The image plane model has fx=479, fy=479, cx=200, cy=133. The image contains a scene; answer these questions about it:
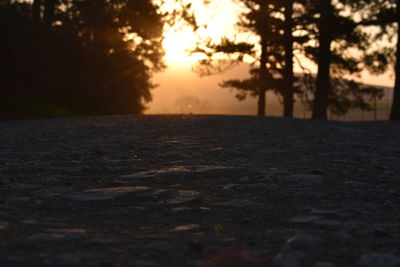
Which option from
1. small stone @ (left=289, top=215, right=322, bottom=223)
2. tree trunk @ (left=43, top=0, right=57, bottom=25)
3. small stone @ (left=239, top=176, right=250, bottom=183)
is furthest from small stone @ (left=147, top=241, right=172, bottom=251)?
tree trunk @ (left=43, top=0, right=57, bottom=25)

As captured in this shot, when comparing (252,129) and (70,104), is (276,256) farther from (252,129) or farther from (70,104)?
(70,104)

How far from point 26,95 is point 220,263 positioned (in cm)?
2340

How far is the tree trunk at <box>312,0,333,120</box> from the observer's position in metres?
18.7

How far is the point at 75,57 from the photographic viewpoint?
28266 mm

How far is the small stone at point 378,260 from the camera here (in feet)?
8.21

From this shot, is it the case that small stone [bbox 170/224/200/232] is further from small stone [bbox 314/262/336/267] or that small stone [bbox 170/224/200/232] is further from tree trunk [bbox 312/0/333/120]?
tree trunk [bbox 312/0/333/120]

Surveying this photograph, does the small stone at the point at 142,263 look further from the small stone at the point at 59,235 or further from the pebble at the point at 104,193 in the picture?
the pebble at the point at 104,193

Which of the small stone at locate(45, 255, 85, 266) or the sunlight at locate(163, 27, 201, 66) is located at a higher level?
the sunlight at locate(163, 27, 201, 66)

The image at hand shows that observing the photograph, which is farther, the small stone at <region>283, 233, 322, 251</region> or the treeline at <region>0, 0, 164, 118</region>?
the treeline at <region>0, 0, 164, 118</region>

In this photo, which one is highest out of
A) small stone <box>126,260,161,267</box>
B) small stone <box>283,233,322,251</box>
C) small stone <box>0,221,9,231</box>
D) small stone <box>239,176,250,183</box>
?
small stone <box>239,176,250,183</box>

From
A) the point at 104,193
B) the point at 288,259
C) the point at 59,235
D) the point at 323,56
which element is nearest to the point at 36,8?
the point at 323,56

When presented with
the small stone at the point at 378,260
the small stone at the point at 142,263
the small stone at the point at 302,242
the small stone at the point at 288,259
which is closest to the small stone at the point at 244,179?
the small stone at the point at 302,242

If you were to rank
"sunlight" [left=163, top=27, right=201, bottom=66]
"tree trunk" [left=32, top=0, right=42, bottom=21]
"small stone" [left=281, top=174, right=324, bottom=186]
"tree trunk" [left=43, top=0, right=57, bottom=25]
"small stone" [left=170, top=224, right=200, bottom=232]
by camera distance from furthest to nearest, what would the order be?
"tree trunk" [left=43, top=0, right=57, bottom=25] → "tree trunk" [left=32, top=0, right=42, bottom=21] → "sunlight" [left=163, top=27, right=201, bottom=66] → "small stone" [left=281, top=174, right=324, bottom=186] → "small stone" [left=170, top=224, right=200, bottom=232]

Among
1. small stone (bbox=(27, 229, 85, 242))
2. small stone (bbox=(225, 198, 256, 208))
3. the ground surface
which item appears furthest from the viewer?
small stone (bbox=(225, 198, 256, 208))
